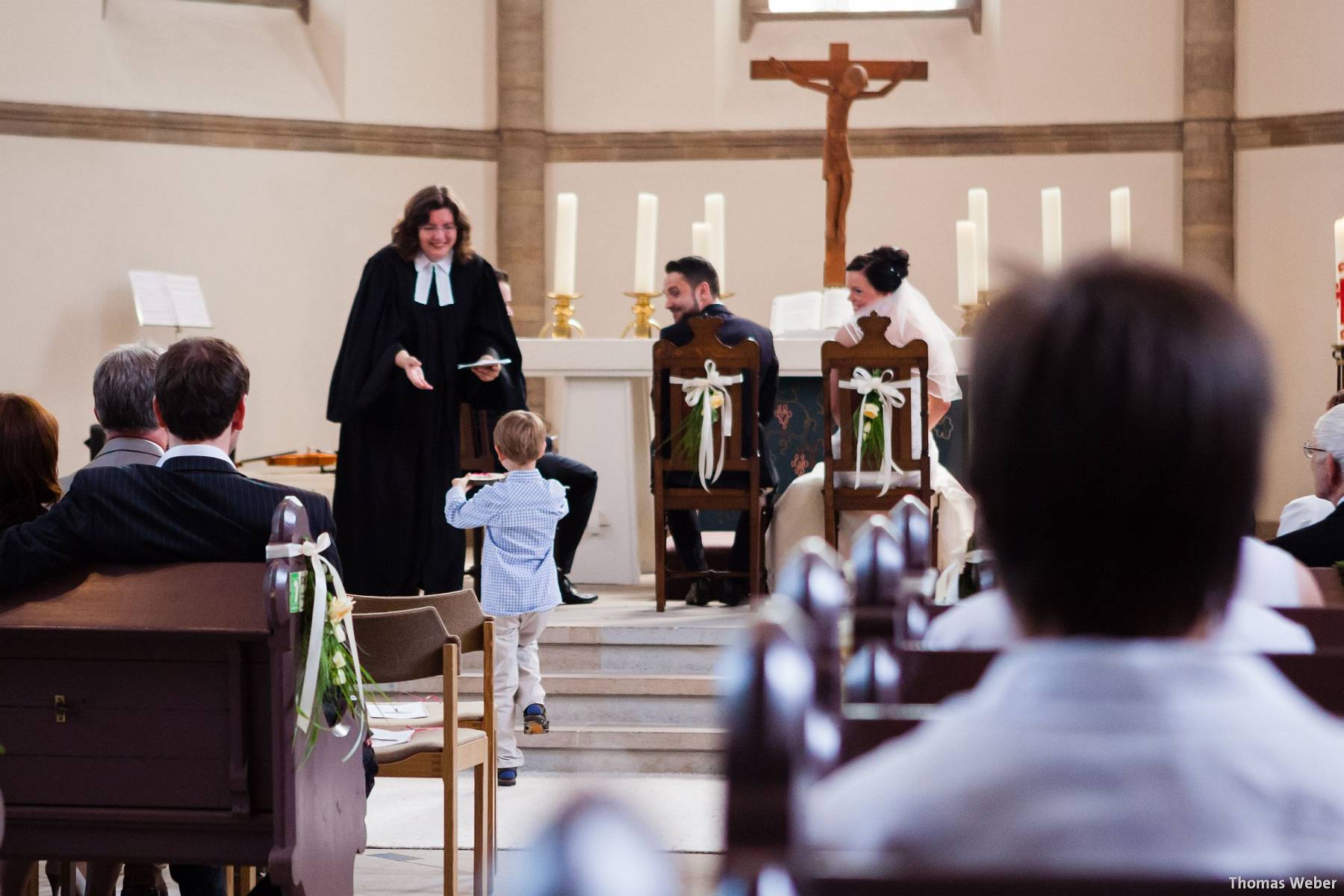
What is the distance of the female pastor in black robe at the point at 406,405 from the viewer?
20.6 ft

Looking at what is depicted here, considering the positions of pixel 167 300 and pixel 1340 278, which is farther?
pixel 167 300

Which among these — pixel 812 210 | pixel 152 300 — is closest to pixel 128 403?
pixel 152 300

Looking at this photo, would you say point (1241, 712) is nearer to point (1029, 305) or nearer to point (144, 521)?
point (1029, 305)

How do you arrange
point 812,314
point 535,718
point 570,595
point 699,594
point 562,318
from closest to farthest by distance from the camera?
point 535,718, point 699,594, point 570,595, point 562,318, point 812,314

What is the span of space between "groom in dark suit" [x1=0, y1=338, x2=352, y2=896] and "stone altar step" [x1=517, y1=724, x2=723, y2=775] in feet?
9.33

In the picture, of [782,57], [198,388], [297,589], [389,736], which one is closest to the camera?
[297,589]

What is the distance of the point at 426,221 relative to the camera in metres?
6.19

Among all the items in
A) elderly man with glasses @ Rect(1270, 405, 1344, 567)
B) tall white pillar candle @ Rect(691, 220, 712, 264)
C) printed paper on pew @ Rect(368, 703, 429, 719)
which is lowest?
printed paper on pew @ Rect(368, 703, 429, 719)

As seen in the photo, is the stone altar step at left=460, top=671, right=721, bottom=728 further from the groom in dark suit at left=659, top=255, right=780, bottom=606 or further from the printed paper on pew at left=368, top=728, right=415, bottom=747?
the printed paper on pew at left=368, top=728, right=415, bottom=747

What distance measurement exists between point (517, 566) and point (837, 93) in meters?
4.83

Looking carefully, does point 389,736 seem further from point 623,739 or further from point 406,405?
point 406,405

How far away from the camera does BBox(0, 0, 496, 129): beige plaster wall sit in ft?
37.6

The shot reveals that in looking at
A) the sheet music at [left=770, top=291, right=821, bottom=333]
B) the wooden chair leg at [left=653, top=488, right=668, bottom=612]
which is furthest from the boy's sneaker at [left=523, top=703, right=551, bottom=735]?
the sheet music at [left=770, top=291, right=821, bottom=333]

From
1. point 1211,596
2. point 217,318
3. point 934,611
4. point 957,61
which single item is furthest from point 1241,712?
point 957,61
